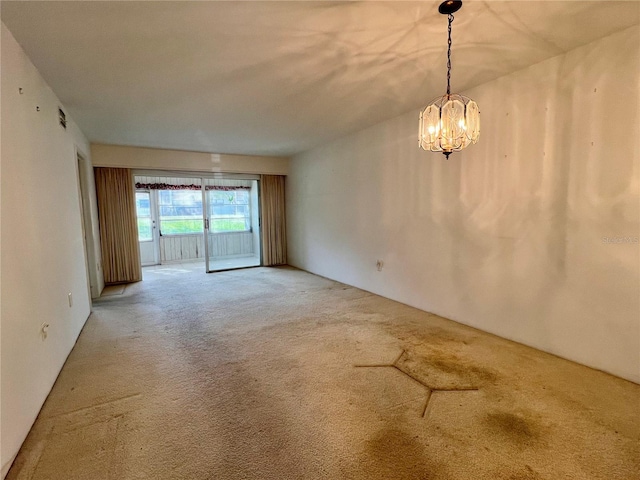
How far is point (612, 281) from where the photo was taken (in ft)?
7.58

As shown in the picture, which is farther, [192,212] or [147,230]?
[192,212]

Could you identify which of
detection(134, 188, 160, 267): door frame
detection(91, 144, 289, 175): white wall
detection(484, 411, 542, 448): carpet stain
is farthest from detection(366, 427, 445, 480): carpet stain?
detection(134, 188, 160, 267): door frame

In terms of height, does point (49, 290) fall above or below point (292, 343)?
above

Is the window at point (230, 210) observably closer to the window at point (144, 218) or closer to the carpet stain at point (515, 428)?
the window at point (144, 218)

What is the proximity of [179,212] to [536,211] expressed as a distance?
7818 millimetres

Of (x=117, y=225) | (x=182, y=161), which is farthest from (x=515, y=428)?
(x=117, y=225)

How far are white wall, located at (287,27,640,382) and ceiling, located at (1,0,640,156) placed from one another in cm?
33

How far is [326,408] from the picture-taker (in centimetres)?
202

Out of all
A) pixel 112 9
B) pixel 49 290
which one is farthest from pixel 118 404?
pixel 112 9

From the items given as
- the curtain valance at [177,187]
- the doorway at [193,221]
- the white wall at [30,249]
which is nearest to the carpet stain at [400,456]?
the white wall at [30,249]

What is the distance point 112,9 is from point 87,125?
2968 mm

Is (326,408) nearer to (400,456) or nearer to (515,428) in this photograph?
(400,456)

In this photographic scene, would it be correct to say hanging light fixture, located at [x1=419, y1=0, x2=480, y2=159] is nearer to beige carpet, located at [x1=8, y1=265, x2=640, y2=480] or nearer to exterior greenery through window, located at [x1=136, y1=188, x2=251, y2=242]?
beige carpet, located at [x1=8, y1=265, x2=640, y2=480]

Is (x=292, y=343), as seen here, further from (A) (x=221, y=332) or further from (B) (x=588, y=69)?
(B) (x=588, y=69)
